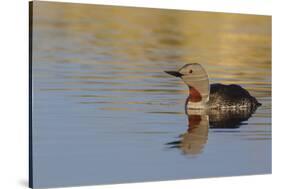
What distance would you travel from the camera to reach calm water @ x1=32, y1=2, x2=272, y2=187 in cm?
620

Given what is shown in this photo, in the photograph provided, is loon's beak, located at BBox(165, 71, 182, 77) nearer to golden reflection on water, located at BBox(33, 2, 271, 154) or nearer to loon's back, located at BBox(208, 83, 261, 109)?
golden reflection on water, located at BBox(33, 2, 271, 154)

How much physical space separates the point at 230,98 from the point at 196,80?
16.6 inches

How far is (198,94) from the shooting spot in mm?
6844

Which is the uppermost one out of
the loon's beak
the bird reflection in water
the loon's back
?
the loon's beak

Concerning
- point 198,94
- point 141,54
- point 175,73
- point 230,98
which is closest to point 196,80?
point 198,94

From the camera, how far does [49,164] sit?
20.3ft

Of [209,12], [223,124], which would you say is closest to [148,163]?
[223,124]

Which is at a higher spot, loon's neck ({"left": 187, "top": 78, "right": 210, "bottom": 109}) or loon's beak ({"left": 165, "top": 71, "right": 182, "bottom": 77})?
loon's beak ({"left": 165, "top": 71, "right": 182, "bottom": 77})

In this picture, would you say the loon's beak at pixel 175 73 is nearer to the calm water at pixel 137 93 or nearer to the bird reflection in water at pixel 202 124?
the calm water at pixel 137 93

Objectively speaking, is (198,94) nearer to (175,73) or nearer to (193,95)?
(193,95)

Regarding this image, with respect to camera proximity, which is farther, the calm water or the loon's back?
the loon's back

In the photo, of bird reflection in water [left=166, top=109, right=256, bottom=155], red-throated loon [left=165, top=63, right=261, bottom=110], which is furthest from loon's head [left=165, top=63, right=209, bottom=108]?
bird reflection in water [left=166, top=109, right=256, bottom=155]

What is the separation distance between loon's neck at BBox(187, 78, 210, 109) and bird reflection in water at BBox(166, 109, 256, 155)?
0.22 ft

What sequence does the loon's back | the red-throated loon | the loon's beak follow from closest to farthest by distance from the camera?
the loon's beak, the red-throated loon, the loon's back
